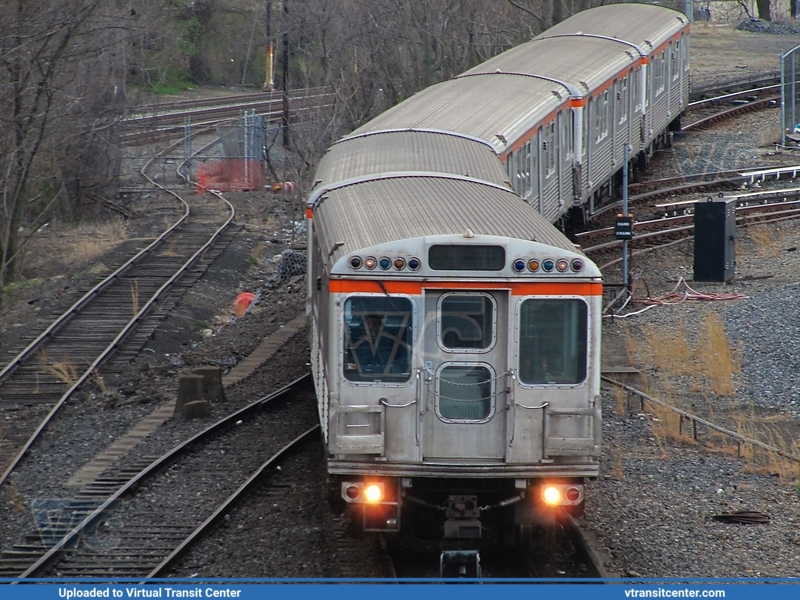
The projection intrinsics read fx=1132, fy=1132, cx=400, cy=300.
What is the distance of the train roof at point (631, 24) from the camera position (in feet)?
67.8

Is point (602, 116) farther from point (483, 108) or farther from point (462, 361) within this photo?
point (462, 361)

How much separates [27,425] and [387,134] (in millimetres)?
5328

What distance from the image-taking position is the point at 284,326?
Result: 17.2 m

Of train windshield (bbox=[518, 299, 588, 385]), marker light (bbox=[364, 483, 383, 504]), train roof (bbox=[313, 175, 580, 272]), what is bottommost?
marker light (bbox=[364, 483, 383, 504])

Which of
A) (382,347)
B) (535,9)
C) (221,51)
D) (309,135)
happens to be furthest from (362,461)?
Answer: (221,51)

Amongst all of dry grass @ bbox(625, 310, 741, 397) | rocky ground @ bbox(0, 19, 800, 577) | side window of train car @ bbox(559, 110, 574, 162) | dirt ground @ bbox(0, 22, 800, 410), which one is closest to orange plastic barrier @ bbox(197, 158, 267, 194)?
dirt ground @ bbox(0, 22, 800, 410)

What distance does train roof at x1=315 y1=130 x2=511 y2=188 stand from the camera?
10.2m

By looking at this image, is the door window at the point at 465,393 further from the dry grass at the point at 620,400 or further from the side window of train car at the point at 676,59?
the side window of train car at the point at 676,59

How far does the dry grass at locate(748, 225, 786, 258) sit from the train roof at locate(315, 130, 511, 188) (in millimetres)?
9220

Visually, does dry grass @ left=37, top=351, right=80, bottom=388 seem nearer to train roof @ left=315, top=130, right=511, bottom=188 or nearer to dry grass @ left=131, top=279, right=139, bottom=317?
dry grass @ left=131, top=279, right=139, bottom=317

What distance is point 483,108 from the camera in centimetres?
1370

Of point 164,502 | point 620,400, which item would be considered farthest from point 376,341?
point 620,400

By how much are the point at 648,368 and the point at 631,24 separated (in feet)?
33.0

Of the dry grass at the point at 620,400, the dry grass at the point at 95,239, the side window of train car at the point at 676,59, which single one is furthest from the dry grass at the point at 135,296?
the side window of train car at the point at 676,59
